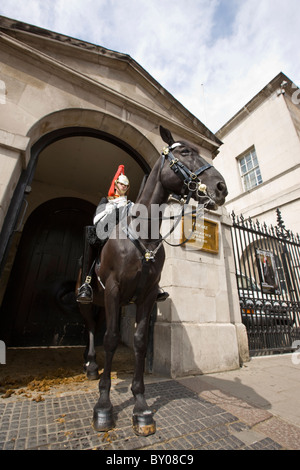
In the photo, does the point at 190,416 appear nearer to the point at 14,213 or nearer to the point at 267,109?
the point at 14,213

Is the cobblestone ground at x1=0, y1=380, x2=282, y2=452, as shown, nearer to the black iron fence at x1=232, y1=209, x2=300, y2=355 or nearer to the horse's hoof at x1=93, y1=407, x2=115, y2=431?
the horse's hoof at x1=93, y1=407, x2=115, y2=431

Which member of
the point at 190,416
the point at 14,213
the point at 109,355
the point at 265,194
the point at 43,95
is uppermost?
the point at 265,194

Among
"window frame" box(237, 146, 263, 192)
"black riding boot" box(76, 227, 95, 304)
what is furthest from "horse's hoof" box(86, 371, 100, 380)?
"window frame" box(237, 146, 263, 192)

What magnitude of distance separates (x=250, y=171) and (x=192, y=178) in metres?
13.8

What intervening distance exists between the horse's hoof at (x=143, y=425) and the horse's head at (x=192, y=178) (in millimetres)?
2117

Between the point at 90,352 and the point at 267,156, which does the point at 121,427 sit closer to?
the point at 90,352

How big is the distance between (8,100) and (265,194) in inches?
499

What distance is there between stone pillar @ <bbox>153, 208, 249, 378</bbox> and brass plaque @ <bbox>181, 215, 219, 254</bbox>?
114mm

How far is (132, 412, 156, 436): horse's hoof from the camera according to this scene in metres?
1.72

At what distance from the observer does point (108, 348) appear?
2.17 metres

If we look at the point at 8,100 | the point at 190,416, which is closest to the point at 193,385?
the point at 190,416

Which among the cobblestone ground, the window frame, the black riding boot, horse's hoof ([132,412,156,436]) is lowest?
the cobblestone ground

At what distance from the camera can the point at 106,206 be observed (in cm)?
300

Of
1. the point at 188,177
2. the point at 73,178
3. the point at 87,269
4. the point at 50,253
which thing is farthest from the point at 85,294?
the point at 73,178
